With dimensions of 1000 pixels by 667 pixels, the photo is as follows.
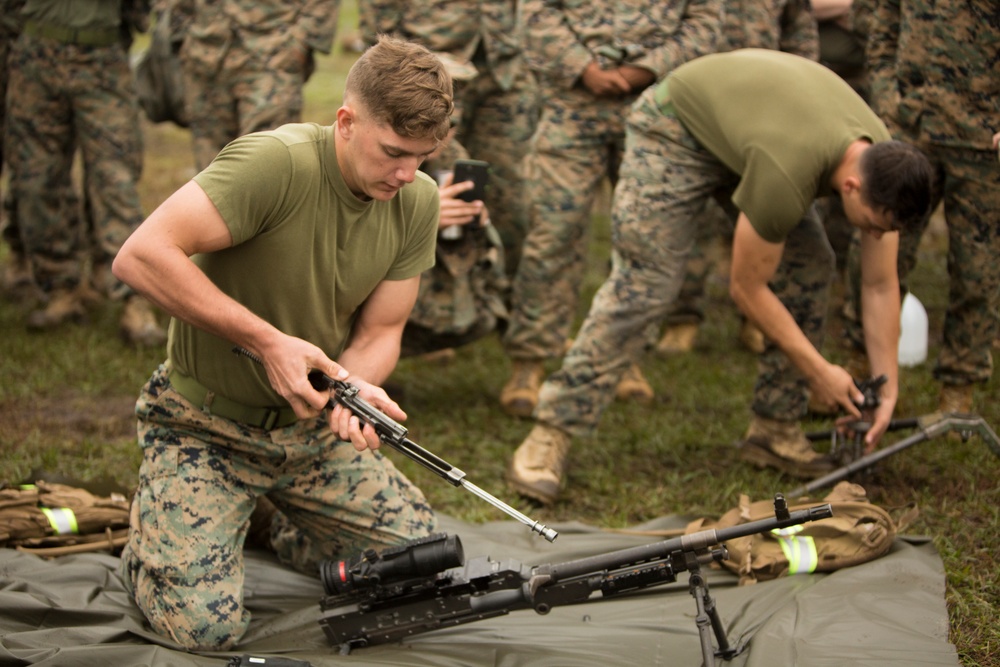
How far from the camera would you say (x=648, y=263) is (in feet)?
16.0

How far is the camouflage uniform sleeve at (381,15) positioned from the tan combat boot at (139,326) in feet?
7.30

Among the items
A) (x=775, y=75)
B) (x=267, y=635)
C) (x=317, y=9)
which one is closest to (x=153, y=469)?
(x=267, y=635)

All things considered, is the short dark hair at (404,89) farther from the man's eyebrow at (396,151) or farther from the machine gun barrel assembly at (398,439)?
the machine gun barrel assembly at (398,439)

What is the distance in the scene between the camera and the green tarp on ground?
3.48m

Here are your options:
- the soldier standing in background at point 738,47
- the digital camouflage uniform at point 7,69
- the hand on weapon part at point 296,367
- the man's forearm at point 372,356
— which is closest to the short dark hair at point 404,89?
the hand on weapon part at point 296,367

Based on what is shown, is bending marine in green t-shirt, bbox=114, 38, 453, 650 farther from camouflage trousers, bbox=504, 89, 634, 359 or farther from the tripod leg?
camouflage trousers, bbox=504, 89, 634, 359

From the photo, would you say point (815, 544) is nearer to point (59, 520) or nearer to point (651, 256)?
point (651, 256)

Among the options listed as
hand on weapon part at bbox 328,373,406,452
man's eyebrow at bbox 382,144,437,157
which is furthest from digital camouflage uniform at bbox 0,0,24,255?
hand on weapon part at bbox 328,373,406,452

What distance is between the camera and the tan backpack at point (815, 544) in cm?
409

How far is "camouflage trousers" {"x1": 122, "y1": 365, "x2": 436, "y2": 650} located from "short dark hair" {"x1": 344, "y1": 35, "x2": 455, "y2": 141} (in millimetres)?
1156

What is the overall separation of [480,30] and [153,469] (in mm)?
3455

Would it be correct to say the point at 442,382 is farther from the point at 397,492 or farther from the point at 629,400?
the point at 397,492

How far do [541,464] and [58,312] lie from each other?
12.4 feet

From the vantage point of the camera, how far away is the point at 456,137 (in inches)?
253
